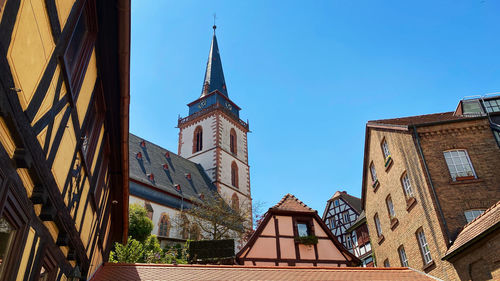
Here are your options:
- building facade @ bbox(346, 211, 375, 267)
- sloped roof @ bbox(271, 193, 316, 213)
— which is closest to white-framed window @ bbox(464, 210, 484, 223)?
sloped roof @ bbox(271, 193, 316, 213)

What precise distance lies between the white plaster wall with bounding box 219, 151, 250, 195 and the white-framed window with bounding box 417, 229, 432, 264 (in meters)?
27.0

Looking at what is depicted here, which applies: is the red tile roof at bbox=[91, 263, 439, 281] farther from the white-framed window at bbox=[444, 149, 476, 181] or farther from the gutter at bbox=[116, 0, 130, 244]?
the white-framed window at bbox=[444, 149, 476, 181]

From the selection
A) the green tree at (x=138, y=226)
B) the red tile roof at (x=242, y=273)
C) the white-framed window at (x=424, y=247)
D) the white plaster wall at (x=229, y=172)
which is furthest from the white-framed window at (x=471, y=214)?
the white plaster wall at (x=229, y=172)

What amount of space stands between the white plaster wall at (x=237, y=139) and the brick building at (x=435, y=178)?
27.1 metres

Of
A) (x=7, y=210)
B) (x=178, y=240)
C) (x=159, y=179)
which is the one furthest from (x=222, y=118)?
(x=7, y=210)

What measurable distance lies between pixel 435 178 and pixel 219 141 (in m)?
30.2

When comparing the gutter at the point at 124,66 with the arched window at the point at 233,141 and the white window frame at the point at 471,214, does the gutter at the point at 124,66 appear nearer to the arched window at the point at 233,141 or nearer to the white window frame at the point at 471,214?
the white window frame at the point at 471,214

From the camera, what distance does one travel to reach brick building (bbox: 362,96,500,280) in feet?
44.2

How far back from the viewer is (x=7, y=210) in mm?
3406

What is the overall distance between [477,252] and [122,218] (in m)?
10.4

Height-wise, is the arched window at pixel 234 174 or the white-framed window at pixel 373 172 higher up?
the arched window at pixel 234 174

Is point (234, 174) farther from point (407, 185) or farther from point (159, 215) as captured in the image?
point (407, 185)

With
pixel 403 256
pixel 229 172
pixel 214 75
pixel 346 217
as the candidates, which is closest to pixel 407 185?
pixel 403 256

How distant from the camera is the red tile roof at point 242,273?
33.6ft
